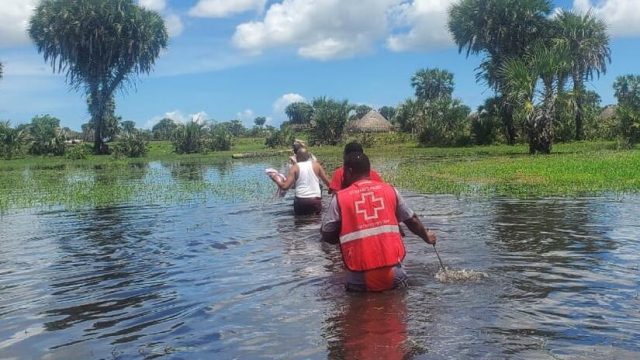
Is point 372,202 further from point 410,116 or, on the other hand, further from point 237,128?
point 237,128

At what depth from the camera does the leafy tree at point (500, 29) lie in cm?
4953

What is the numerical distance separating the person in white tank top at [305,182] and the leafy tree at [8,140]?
47.5 metres

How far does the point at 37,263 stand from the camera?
32.5ft

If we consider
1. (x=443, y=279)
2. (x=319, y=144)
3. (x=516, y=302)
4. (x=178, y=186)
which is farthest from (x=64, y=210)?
(x=319, y=144)

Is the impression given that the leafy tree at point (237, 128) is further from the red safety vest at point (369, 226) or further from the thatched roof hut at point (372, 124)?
the red safety vest at point (369, 226)

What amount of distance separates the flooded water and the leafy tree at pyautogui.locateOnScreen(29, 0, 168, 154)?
44709 mm

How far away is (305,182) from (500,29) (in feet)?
136

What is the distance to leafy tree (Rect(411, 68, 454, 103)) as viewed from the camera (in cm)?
8400

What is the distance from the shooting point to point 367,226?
6.50m

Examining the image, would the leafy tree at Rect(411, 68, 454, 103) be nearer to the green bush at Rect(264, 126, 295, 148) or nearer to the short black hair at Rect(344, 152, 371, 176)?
the green bush at Rect(264, 126, 295, 148)

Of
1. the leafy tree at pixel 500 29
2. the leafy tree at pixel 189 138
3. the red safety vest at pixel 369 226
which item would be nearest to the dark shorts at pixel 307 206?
the red safety vest at pixel 369 226

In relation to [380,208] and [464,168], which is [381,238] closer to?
[380,208]

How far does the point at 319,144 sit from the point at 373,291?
5598cm

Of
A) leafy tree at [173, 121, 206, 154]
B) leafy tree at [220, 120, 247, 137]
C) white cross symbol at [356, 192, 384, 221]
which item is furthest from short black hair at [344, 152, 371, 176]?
leafy tree at [220, 120, 247, 137]
